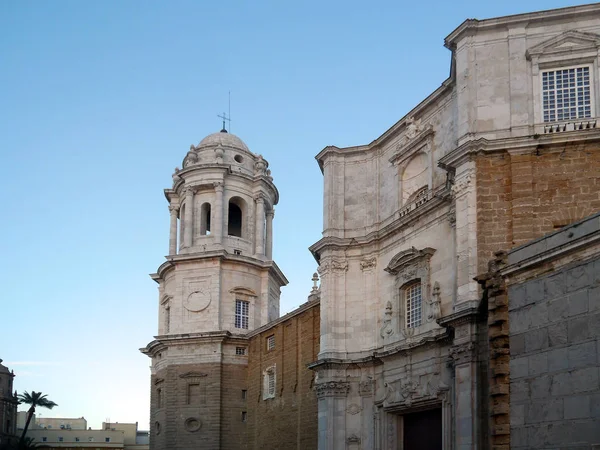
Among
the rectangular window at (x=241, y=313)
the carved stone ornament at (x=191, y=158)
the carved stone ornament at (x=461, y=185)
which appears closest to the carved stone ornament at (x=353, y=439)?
the carved stone ornament at (x=461, y=185)

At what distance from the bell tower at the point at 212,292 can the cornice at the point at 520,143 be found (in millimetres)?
22669

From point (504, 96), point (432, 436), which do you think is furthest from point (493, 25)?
point (432, 436)

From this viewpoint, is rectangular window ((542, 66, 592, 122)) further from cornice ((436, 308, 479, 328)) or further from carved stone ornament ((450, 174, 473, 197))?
cornice ((436, 308, 479, 328))

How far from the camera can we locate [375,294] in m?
32.2

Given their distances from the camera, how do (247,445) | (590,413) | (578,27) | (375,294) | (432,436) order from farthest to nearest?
(247,445), (375,294), (432,436), (578,27), (590,413)

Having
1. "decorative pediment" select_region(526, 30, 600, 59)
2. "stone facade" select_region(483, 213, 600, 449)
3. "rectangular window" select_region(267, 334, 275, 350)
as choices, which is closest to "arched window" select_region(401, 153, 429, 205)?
"decorative pediment" select_region(526, 30, 600, 59)

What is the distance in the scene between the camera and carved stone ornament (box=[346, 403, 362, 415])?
3153cm

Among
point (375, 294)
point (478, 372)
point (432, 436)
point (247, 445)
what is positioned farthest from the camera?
point (247, 445)

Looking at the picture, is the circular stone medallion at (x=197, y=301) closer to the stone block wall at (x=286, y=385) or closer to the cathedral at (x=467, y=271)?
the stone block wall at (x=286, y=385)

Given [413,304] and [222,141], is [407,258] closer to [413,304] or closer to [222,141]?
[413,304]

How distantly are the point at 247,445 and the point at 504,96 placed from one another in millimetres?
24657

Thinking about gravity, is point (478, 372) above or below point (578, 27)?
below

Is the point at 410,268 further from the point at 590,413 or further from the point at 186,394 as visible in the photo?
the point at 186,394

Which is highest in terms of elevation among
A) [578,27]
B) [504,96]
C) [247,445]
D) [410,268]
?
[578,27]
